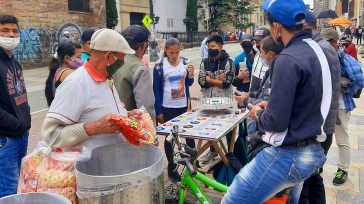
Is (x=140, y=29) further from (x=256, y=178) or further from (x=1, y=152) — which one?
(x=256, y=178)

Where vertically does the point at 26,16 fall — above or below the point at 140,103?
above

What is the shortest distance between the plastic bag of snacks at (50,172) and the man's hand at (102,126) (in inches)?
6.4

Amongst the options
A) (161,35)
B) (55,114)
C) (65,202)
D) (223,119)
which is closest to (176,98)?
(223,119)

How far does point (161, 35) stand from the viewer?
38.4m

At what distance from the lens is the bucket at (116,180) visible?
6.25 ft

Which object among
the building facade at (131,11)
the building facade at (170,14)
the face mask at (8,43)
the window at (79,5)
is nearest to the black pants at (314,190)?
the face mask at (8,43)

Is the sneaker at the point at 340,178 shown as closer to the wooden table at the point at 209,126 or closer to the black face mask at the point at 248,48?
the wooden table at the point at 209,126

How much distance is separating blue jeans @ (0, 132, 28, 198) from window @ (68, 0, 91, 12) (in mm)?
20521

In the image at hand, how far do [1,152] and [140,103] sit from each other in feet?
4.12

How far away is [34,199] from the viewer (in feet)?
5.83

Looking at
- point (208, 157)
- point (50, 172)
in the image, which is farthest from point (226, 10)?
point (50, 172)

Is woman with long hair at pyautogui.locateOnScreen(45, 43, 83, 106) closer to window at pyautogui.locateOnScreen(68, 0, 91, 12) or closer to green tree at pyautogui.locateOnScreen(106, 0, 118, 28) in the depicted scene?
window at pyautogui.locateOnScreen(68, 0, 91, 12)

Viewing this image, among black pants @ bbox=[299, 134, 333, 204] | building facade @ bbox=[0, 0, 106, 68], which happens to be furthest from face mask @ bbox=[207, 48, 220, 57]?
building facade @ bbox=[0, 0, 106, 68]

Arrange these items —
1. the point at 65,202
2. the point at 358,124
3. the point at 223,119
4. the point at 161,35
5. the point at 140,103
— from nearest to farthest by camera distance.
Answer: the point at 65,202
the point at 140,103
the point at 223,119
the point at 358,124
the point at 161,35
